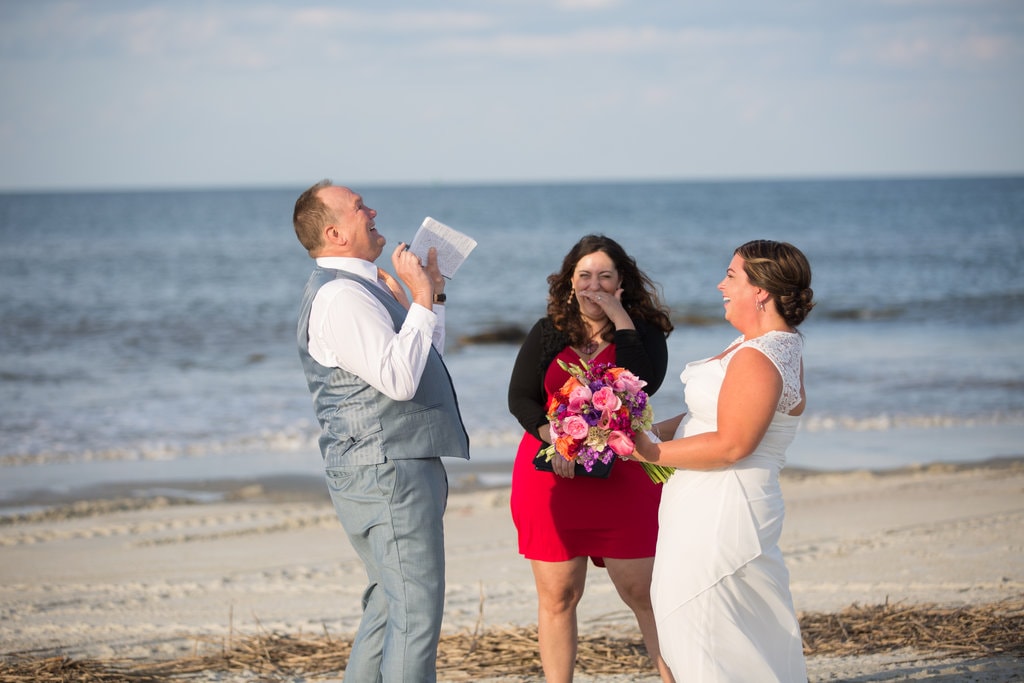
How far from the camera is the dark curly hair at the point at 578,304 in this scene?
4.15 meters

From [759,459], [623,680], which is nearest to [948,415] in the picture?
[623,680]

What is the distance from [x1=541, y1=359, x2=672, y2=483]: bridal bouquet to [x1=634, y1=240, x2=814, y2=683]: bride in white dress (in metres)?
0.12

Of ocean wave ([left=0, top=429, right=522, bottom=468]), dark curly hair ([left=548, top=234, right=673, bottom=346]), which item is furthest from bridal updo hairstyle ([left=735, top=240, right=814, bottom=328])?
ocean wave ([left=0, top=429, right=522, bottom=468])

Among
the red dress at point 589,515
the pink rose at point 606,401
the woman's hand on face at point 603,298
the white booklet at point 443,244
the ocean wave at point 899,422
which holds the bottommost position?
the ocean wave at point 899,422

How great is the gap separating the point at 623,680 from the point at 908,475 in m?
5.27

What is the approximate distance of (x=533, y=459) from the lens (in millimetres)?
3969

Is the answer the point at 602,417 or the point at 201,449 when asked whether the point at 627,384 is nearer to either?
the point at 602,417

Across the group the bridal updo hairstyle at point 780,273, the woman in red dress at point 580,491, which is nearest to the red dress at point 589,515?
the woman in red dress at point 580,491

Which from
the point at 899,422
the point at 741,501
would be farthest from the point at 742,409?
the point at 899,422

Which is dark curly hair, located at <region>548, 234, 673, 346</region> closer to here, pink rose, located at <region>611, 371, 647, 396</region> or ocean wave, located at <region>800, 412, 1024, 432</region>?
pink rose, located at <region>611, 371, 647, 396</region>

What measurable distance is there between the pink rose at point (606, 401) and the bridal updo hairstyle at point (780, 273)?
585 mm

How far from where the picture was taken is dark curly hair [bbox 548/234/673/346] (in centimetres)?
415

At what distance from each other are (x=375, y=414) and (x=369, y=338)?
27cm

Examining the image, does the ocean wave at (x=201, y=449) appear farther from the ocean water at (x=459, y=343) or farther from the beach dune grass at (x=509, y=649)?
the beach dune grass at (x=509, y=649)
